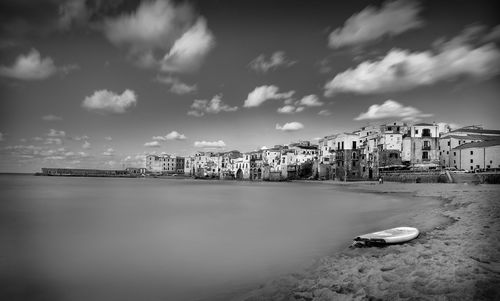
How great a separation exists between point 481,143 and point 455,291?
132 feet

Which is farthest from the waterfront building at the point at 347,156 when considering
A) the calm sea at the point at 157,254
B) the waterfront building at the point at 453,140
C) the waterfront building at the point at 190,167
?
the waterfront building at the point at 190,167

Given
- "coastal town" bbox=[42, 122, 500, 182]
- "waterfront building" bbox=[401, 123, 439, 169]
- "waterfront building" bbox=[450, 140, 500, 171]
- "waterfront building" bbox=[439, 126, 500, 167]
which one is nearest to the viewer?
"waterfront building" bbox=[450, 140, 500, 171]

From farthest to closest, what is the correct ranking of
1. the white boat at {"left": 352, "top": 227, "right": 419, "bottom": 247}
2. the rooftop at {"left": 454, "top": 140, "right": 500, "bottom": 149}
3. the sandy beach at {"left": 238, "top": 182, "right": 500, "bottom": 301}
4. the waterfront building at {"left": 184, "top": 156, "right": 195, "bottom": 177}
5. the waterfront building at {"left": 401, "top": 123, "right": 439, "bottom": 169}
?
the waterfront building at {"left": 184, "top": 156, "right": 195, "bottom": 177}
the waterfront building at {"left": 401, "top": 123, "right": 439, "bottom": 169}
the rooftop at {"left": 454, "top": 140, "right": 500, "bottom": 149}
the white boat at {"left": 352, "top": 227, "right": 419, "bottom": 247}
the sandy beach at {"left": 238, "top": 182, "right": 500, "bottom": 301}

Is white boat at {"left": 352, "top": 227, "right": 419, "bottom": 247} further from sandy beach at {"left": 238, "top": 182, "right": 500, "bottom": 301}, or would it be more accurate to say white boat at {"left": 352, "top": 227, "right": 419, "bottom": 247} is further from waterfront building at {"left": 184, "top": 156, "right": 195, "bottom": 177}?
waterfront building at {"left": 184, "top": 156, "right": 195, "bottom": 177}

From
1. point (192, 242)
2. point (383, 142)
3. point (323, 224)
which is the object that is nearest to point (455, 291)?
point (192, 242)

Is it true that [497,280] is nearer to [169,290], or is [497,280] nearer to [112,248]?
[169,290]

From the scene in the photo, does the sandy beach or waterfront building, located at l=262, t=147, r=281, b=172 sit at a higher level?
waterfront building, located at l=262, t=147, r=281, b=172

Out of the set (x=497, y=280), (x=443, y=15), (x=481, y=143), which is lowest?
(x=497, y=280)

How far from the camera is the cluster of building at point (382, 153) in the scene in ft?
117

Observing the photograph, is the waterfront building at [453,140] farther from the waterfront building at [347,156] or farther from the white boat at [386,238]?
the white boat at [386,238]

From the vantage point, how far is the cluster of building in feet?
117

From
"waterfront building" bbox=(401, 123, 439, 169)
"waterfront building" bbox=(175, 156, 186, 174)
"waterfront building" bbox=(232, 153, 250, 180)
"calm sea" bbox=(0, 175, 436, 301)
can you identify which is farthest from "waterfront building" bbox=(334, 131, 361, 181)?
"waterfront building" bbox=(175, 156, 186, 174)

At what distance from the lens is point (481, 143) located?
33781mm

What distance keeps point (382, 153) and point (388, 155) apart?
2.84ft
